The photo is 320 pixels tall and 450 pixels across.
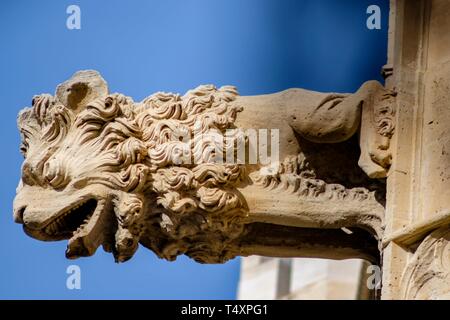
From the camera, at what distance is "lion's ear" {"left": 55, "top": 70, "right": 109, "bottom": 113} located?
31.7ft

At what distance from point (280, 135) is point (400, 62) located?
1.92ft

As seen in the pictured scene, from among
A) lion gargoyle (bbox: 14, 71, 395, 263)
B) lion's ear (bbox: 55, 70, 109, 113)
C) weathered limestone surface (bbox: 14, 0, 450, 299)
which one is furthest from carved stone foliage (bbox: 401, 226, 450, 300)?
lion's ear (bbox: 55, 70, 109, 113)

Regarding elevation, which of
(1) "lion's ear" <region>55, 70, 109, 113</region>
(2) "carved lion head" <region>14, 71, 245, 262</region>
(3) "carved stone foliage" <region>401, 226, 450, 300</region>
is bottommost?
(3) "carved stone foliage" <region>401, 226, 450, 300</region>

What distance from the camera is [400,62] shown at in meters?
9.57

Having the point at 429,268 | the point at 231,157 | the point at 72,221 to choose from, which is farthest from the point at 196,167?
the point at 429,268

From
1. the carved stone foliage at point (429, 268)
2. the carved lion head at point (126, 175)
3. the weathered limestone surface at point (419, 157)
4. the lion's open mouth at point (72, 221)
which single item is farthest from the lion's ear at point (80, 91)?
the carved stone foliage at point (429, 268)

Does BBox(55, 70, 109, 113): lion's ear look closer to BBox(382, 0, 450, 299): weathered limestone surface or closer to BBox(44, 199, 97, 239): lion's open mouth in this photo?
BBox(44, 199, 97, 239): lion's open mouth

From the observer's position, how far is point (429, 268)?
902 centimetres

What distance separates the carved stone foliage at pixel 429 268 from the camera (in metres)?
8.95

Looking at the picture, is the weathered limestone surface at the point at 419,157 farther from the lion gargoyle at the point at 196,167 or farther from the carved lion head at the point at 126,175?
the carved lion head at the point at 126,175

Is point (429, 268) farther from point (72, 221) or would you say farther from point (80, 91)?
point (80, 91)

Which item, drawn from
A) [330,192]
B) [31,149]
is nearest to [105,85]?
[31,149]

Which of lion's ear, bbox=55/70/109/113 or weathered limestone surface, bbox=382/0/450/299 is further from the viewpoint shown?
lion's ear, bbox=55/70/109/113

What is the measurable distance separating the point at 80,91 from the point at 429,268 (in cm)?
171
